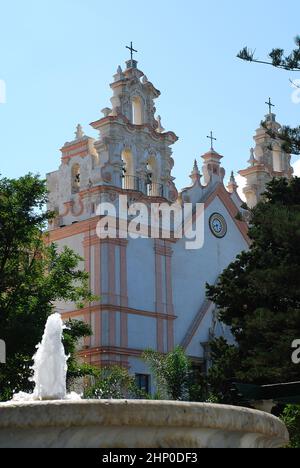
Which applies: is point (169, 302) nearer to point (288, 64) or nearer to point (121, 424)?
point (288, 64)

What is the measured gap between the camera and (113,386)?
93.4 ft

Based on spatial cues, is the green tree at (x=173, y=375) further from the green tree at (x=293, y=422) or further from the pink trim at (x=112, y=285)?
the green tree at (x=293, y=422)

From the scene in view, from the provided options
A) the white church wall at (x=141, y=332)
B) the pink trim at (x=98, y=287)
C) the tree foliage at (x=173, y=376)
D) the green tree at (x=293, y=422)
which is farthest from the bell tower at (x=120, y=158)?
the green tree at (x=293, y=422)

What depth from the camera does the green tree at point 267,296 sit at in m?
19.3

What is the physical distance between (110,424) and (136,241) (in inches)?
1044

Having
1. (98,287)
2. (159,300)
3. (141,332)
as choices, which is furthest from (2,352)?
(159,300)

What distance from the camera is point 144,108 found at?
3509 cm

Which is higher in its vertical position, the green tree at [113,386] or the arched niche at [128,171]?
the arched niche at [128,171]

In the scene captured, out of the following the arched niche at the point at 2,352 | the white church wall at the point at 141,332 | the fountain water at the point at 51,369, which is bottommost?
the fountain water at the point at 51,369

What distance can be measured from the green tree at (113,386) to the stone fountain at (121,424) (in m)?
20.6

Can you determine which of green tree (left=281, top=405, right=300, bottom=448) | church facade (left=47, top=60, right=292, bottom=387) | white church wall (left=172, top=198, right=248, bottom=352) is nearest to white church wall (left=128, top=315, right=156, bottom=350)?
church facade (left=47, top=60, right=292, bottom=387)

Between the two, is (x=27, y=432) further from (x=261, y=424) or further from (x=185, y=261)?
(x=185, y=261)

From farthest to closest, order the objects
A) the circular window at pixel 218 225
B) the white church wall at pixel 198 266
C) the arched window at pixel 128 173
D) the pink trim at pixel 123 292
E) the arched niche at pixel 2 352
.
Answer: the circular window at pixel 218 225 → the white church wall at pixel 198 266 → the arched window at pixel 128 173 → the pink trim at pixel 123 292 → the arched niche at pixel 2 352

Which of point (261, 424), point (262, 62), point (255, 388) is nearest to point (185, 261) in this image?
point (262, 62)
